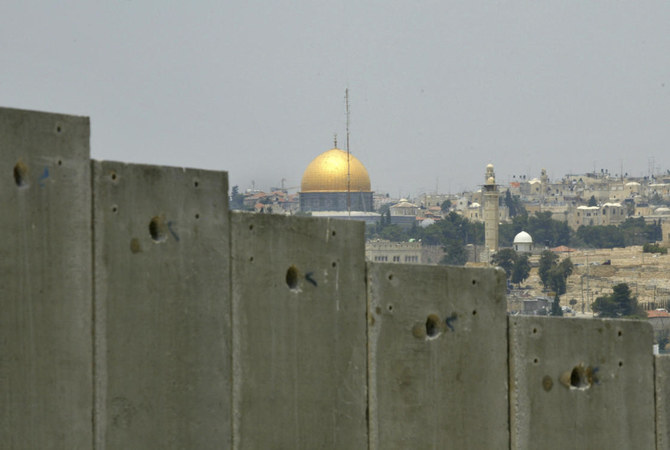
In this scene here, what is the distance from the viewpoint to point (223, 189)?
549 cm

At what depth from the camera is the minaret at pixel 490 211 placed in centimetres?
13525

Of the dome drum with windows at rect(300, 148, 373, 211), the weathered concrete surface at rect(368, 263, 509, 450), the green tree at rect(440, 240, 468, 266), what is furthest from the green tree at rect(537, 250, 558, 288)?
the weathered concrete surface at rect(368, 263, 509, 450)

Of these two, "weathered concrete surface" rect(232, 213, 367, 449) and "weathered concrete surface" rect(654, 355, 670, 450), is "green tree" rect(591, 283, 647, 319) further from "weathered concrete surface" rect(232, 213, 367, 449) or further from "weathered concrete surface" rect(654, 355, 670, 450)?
"weathered concrete surface" rect(232, 213, 367, 449)

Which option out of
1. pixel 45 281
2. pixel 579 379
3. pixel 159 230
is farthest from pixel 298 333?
pixel 579 379

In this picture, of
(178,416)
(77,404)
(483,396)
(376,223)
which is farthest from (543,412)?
(376,223)

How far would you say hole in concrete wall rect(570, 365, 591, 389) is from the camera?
21.1 ft

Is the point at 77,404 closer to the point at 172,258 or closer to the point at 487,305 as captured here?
the point at 172,258

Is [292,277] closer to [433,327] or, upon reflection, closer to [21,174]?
[433,327]

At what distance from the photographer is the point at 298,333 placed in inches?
225

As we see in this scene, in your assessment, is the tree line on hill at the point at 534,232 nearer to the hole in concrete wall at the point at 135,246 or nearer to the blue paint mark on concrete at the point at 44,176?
the hole in concrete wall at the point at 135,246

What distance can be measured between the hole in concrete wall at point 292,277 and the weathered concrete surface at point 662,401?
185 centimetres

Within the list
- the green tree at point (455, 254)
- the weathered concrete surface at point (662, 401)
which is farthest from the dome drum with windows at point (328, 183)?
the weathered concrete surface at point (662, 401)

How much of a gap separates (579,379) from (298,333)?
1427 millimetres

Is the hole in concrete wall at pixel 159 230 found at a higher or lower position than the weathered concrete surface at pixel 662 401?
higher
